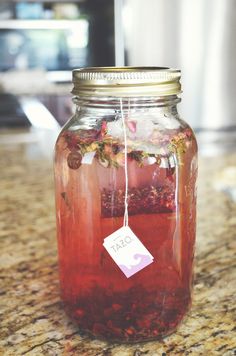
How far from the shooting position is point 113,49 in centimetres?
227

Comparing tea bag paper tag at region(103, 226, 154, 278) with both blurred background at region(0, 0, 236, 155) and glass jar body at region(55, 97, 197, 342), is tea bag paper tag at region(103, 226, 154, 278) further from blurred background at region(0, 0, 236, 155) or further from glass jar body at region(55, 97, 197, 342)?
blurred background at region(0, 0, 236, 155)

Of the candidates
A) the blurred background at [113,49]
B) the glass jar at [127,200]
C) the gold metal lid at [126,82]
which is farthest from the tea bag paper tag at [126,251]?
the blurred background at [113,49]

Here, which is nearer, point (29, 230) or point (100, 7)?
point (29, 230)

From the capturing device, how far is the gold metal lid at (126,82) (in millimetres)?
402

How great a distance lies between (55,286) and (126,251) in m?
0.18

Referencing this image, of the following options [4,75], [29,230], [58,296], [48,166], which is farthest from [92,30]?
[58,296]

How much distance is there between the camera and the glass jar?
43 centimetres

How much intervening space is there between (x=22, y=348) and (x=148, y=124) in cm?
24

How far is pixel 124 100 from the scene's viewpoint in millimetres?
423

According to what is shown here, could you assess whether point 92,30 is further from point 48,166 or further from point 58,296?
point 58,296

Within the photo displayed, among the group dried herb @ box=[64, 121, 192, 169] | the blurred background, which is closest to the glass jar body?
dried herb @ box=[64, 121, 192, 169]

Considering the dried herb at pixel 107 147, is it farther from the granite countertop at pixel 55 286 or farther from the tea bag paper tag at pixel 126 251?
the granite countertop at pixel 55 286

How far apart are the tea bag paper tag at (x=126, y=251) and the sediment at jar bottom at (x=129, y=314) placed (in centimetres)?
3

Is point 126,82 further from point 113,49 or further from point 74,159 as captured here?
point 113,49
